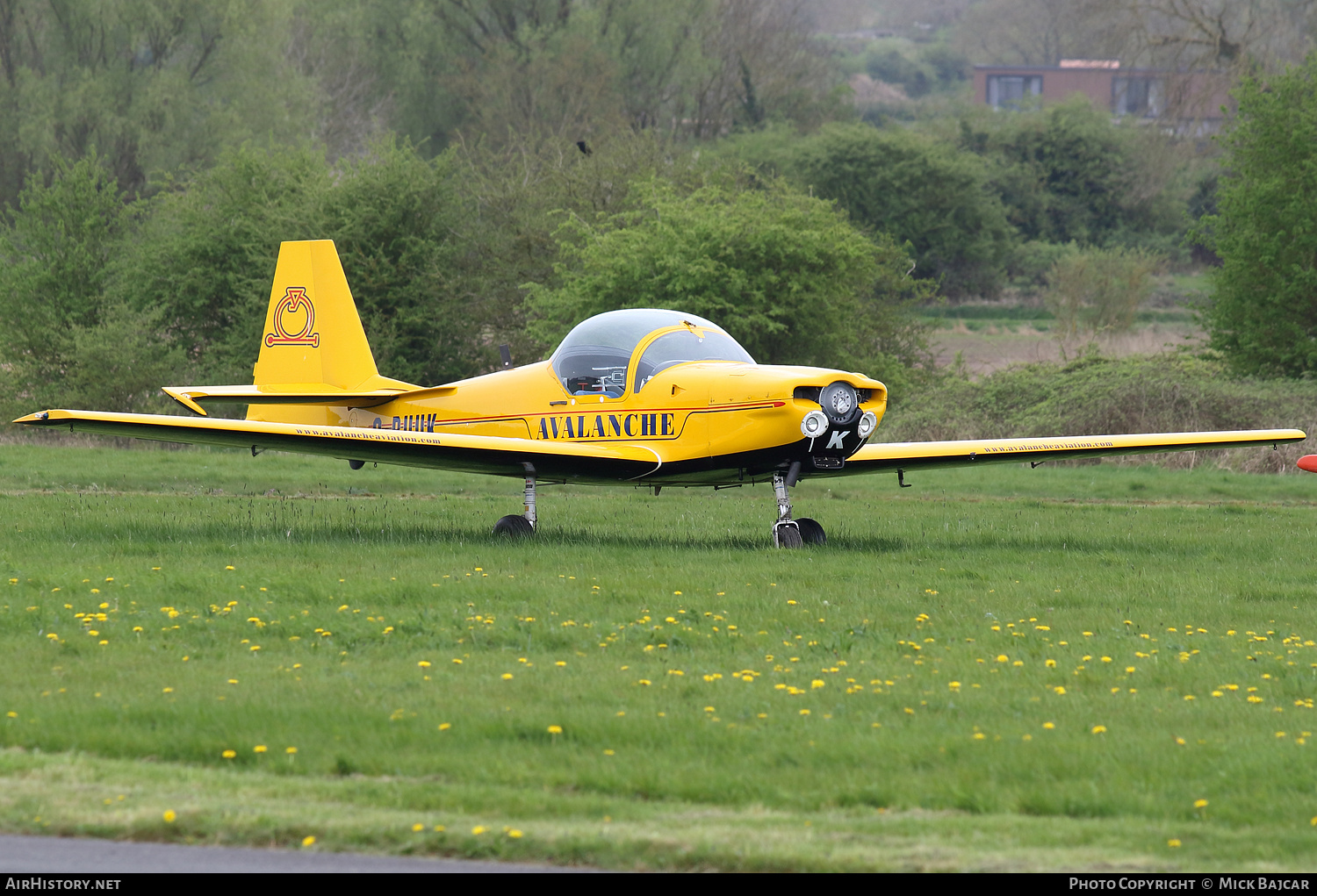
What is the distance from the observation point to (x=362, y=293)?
35.3 metres

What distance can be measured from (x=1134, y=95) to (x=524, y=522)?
137 m

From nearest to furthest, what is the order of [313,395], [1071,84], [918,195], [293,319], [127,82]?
[313,395] → [293,319] → [127,82] → [918,195] → [1071,84]

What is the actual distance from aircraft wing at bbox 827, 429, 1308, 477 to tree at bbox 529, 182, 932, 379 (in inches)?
612

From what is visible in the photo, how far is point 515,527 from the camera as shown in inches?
594

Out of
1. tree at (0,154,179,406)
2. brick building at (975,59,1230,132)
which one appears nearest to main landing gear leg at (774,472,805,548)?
tree at (0,154,179,406)

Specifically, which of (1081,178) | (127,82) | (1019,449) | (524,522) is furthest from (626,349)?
(1081,178)

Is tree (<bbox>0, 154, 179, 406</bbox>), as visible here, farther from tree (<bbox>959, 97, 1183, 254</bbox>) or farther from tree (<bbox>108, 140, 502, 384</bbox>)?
tree (<bbox>959, 97, 1183, 254</bbox>)

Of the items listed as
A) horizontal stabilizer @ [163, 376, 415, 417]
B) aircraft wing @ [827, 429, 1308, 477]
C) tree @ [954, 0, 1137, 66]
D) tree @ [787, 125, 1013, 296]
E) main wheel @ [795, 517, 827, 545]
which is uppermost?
tree @ [954, 0, 1137, 66]

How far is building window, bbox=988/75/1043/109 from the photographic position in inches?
6127

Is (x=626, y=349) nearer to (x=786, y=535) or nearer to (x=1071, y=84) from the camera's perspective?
(x=786, y=535)

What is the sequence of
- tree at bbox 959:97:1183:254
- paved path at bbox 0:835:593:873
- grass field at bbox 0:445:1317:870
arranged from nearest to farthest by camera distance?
paved path at bbox 0:835:593:873 < grass field at bbox 0:445:1317:870 < tree at bbox 959:97:1183:254

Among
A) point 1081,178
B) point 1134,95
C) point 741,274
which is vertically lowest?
point 741,274

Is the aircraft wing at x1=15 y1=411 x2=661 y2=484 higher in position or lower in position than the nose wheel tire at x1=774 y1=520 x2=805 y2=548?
higher

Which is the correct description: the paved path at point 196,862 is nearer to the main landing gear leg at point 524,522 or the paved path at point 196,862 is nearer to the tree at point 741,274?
the main landing gear leg at point 524,522
